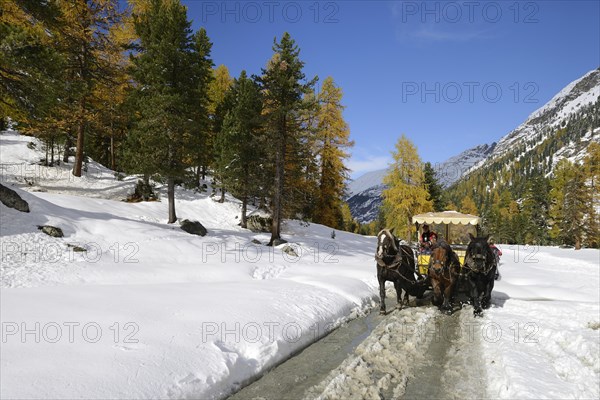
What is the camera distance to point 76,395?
4.14 meters

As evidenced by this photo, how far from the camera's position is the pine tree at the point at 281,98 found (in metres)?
19.3

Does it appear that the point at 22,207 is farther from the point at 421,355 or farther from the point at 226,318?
the point at 421,355

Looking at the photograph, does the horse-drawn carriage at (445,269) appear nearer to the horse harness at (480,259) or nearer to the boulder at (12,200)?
the horse harness at (480,259)

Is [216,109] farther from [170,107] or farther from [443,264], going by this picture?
[443,264]

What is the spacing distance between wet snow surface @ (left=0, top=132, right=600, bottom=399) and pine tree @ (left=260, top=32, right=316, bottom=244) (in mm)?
6142

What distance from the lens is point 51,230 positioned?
1257cm

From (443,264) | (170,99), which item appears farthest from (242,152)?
(443,264)

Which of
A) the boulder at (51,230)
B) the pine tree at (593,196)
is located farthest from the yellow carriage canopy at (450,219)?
the pine tree at (593,196)

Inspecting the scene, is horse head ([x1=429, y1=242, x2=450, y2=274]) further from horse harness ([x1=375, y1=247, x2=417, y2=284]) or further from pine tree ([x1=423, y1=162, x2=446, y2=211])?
pine tree ([x1=423, y1=162, x2=446, y2=211])

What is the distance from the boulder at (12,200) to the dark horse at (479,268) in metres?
16.2

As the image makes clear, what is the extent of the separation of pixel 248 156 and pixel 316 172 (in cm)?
729

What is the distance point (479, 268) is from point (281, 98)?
1446 cm

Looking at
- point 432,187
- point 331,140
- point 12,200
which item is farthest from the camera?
point 432,187

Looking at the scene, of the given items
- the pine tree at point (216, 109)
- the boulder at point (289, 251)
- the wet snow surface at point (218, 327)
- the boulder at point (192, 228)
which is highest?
the pine tree at point (216, 109)
